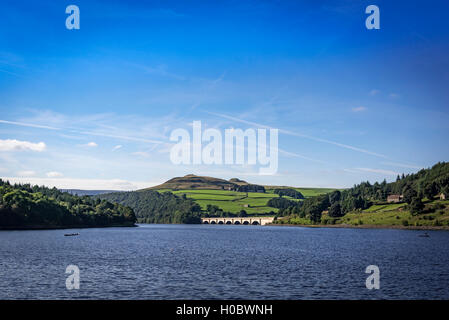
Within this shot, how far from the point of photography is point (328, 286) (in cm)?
6378

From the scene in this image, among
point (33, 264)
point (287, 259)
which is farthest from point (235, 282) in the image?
point (33, 264)

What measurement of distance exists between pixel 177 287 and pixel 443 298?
121 feet
